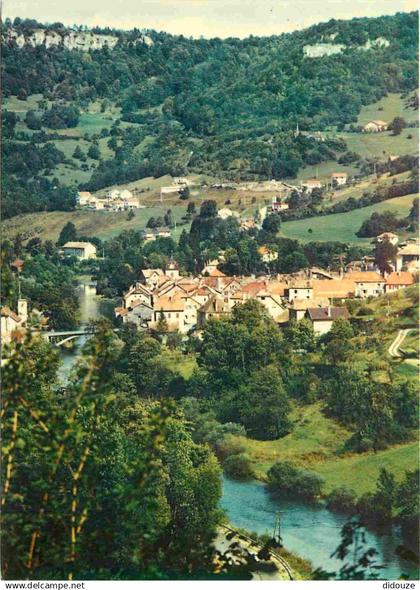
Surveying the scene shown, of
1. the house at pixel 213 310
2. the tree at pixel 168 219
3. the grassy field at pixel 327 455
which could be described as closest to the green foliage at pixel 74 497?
the grassy field at pixel 327 455

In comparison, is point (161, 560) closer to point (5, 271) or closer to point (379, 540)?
point (5, 271)

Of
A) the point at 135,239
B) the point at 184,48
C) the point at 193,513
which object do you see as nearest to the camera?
the point at 193,513

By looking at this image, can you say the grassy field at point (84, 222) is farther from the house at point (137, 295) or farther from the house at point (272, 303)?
the house at point (272, 303)

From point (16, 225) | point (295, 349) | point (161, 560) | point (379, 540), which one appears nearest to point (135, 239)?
point (16, 225)

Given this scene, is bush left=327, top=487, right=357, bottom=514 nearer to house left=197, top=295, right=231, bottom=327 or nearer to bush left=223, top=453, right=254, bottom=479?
bush left=223, top=453, right=254, bottom=479

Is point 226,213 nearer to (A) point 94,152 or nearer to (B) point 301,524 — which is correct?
(A) point 94,152
